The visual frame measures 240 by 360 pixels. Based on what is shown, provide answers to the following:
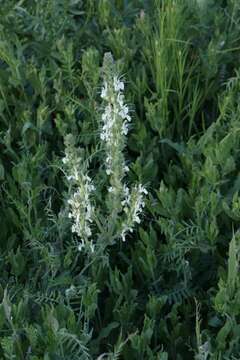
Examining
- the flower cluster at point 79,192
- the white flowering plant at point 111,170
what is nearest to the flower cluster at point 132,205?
the white flowering plant at point 111,170

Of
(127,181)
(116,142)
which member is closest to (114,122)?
(116,142)

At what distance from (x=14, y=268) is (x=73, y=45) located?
1155 mm

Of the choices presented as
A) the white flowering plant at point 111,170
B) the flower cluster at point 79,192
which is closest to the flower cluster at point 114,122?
the white flowering plant at point 111,170

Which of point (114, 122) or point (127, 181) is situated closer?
point (114, 122)

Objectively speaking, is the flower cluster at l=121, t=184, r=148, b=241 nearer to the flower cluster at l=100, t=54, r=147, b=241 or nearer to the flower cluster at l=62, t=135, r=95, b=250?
the flower cluster at l=100, t=54, r=147, b=241

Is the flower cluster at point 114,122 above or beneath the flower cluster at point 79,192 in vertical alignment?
above

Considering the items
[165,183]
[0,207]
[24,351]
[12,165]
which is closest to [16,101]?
[12,165]

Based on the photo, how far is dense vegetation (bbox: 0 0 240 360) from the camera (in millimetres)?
2291

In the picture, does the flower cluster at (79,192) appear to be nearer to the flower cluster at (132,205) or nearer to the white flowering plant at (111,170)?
the white flowering plant at (111,170)

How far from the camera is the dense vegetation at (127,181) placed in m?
2.29

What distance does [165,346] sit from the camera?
2.38m

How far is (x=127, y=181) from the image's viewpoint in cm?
273

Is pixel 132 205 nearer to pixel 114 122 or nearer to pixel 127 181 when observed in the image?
pixel 114 122

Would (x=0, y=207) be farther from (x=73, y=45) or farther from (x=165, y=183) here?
(x=73, y=45)
